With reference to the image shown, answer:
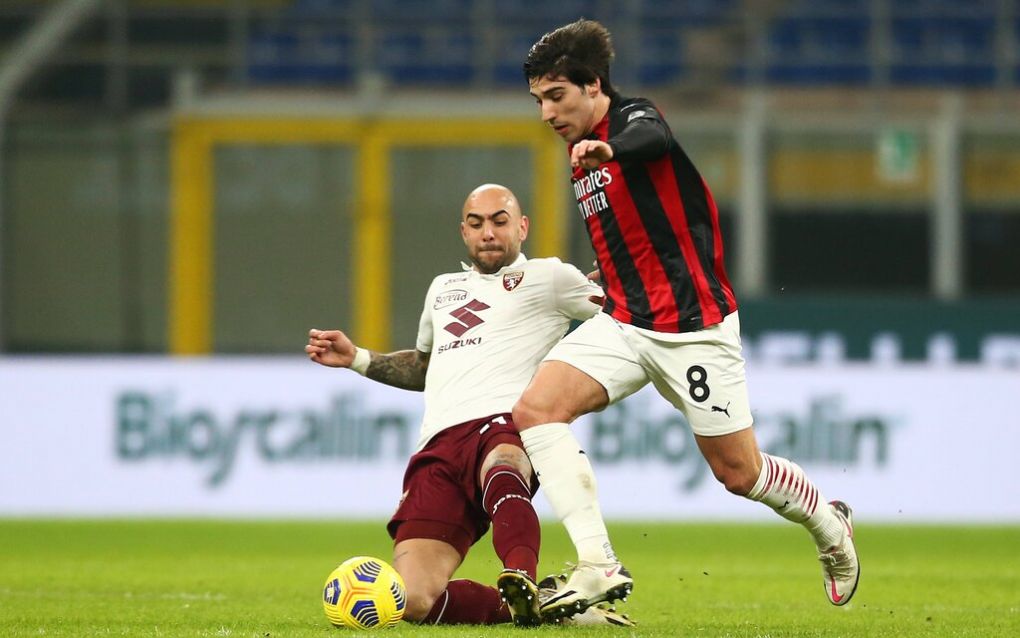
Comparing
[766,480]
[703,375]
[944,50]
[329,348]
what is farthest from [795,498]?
[944,50]

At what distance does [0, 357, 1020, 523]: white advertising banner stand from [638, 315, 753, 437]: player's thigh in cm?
620

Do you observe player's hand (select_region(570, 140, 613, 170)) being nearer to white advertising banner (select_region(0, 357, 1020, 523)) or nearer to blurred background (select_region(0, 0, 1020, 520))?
white advertising banner (select_region(0, 357, 1020, 523))

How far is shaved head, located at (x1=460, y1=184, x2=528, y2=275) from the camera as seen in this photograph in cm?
582

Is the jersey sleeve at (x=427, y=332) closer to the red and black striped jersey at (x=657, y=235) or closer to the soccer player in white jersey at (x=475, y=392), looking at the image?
the soccer player in white jersey at (x=475, y=392)

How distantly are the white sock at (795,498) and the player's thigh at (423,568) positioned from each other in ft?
3.55

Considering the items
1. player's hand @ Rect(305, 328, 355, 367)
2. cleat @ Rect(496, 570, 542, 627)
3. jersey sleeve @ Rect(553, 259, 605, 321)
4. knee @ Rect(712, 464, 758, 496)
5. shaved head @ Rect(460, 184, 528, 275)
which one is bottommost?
cleat @ Rect(496, 570, 542, 627)

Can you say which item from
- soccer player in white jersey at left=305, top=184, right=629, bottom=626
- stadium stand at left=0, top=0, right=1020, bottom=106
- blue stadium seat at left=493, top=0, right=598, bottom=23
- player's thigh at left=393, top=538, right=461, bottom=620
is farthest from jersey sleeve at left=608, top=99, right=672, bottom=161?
blue stadium seat at left=493, top=0, right=598, bottom=23

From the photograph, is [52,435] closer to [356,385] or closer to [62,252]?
[356,385]

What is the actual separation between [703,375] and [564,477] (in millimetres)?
564

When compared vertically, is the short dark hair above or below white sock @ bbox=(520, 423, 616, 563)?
above

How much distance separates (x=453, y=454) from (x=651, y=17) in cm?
1279

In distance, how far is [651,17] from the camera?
58.3ft

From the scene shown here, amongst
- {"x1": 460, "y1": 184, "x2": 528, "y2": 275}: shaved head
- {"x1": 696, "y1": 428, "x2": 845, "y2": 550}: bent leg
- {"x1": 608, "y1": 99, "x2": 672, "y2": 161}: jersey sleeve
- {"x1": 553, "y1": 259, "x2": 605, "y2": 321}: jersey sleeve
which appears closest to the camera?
{"x1": 608, "y1": 99, "x2": 672, "y2": 161}: jersey sleeve

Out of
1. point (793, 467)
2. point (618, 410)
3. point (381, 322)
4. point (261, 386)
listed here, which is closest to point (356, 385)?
point (261, 386)
